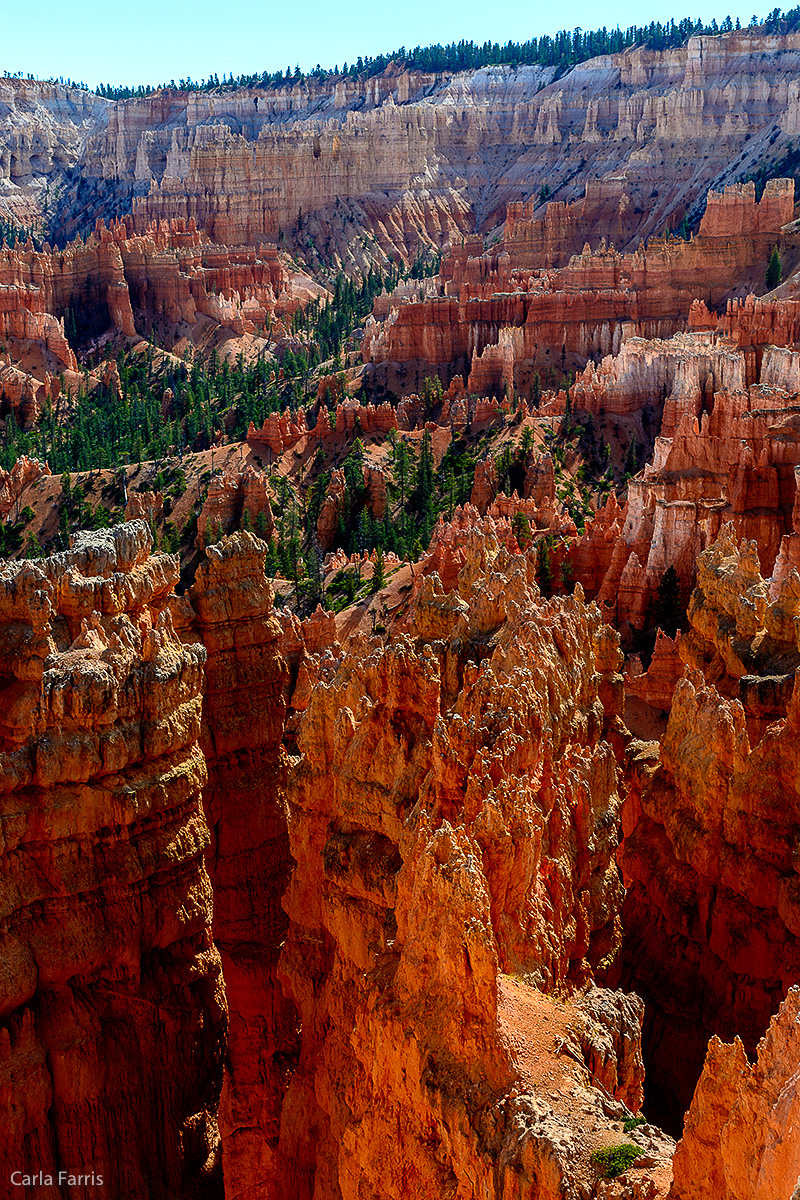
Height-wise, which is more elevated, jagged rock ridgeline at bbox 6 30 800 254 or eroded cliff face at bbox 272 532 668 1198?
jagged rock ridgeline at bbox 6 30 800 254

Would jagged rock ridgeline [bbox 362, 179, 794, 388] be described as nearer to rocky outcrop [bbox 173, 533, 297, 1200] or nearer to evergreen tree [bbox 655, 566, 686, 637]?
evergreen tree [bbox 655, 566, 686, 637]

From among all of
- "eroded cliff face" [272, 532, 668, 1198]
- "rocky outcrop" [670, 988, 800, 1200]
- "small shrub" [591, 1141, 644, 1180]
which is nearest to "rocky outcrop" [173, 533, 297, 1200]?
"eroded cliff face" [272, 532, 668, 1198]

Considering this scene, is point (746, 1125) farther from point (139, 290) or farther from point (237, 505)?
point (139, 290)

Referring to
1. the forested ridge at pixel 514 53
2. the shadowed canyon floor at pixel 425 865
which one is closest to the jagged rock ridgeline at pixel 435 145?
the forested ridge at pixel 514 53

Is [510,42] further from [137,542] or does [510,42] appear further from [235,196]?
[137,542]

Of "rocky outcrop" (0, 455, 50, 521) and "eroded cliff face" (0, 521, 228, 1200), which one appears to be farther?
"rocky outcrop" (0, 455, 50, 521)

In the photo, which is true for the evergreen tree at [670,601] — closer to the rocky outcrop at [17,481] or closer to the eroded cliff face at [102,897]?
the eroded cliff face at [102,897]

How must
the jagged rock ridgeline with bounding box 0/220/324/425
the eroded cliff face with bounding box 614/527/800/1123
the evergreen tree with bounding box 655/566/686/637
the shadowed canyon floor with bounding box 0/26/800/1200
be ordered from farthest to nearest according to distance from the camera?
the jagged rock ridgeline with bounding box 0/220/324/425
the evergreen tree with bounding box 655/566/686/637
the eroded cliff face with bounding box 614/527/800/1123
the shadowed canyon floor with bounding box 0/26/800/1200
